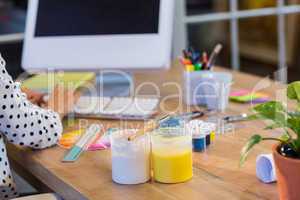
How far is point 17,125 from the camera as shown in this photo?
45.3 inches

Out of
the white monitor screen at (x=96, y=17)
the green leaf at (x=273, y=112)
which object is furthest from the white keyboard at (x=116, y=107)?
the green leaf at (x=273, y=112)

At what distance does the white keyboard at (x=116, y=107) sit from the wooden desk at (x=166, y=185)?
0.06m

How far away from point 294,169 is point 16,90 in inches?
22.8

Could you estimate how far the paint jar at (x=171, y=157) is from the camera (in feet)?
3.44

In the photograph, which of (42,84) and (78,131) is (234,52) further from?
(78,131)

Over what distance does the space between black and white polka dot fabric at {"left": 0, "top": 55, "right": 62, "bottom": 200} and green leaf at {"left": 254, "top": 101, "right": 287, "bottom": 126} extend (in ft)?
1.63

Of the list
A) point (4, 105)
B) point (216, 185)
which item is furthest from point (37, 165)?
point (216, 185)

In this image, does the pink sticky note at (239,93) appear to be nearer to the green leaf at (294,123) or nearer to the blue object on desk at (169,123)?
the blue object on desk at (169,123)

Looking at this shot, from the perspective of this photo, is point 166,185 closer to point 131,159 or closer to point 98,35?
point 131,159

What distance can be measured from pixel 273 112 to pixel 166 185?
259 millimetres

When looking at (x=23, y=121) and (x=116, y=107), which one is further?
(x=116, y=107)

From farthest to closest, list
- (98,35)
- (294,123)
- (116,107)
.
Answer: (98,35) → (116,107) → (294,123)

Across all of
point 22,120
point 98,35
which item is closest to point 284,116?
point 22,120

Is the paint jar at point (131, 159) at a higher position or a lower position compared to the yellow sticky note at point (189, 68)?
lower
